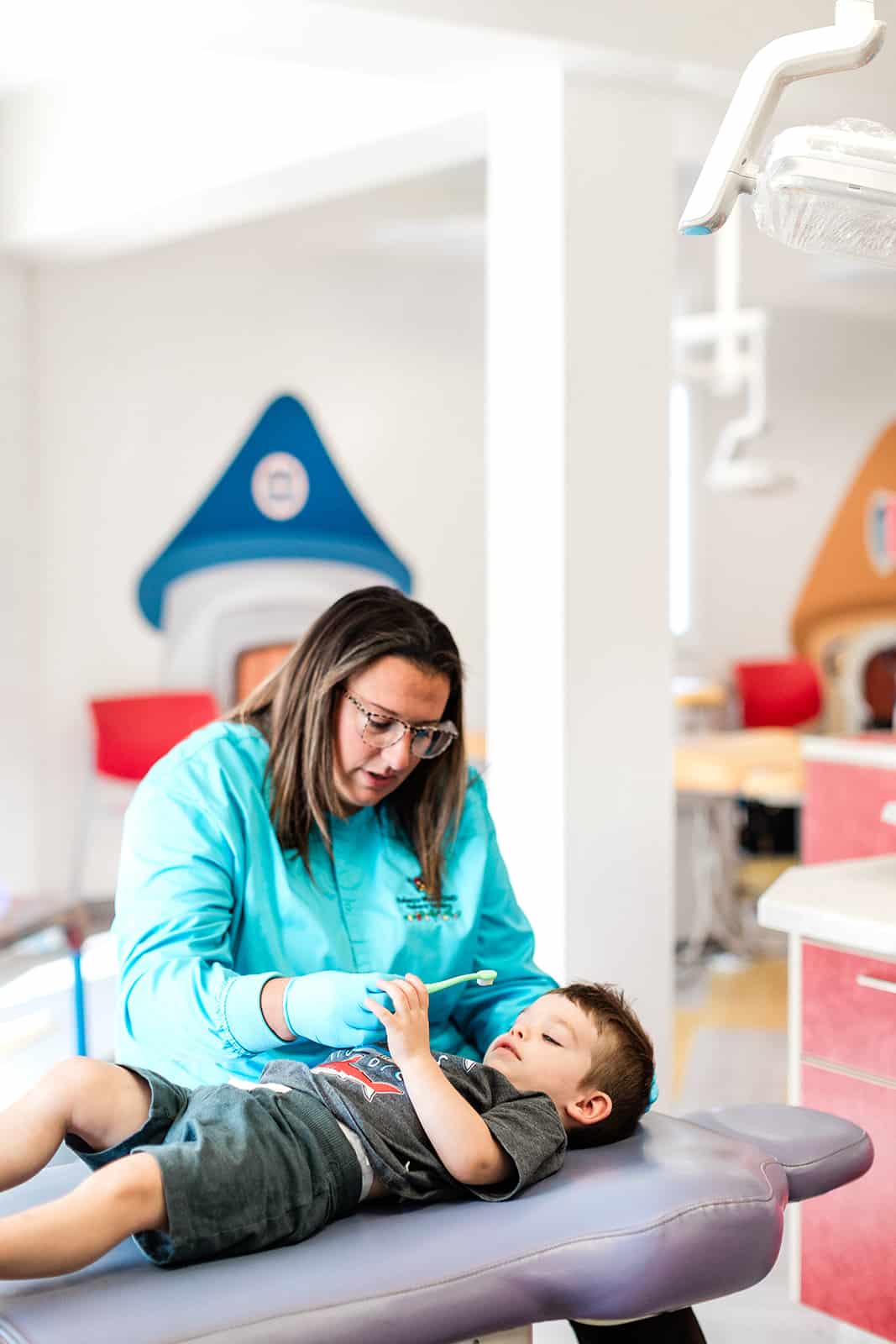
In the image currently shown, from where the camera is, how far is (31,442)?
537 cm

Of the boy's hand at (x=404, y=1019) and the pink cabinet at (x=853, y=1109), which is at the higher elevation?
the boy's hand at (x=404, y=1019)

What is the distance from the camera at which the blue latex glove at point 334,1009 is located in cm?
167

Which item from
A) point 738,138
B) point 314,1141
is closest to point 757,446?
point 738,138

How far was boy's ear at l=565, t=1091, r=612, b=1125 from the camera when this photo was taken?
5.82ft

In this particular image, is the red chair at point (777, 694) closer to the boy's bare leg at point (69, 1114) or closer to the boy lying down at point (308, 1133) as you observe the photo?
the boy lying down at point (308, 1133)

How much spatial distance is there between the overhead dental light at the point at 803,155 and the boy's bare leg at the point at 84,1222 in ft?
4.21

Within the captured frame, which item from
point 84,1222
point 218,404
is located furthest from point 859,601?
point 84,1222

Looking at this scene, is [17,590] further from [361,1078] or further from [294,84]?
[361,1078]

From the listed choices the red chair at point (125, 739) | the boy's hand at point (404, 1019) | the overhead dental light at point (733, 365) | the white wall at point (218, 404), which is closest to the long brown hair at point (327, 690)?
the boy's hand at point (404, 1019)

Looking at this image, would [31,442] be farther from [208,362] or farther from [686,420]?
[686,420]

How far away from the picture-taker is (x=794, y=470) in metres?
7.86

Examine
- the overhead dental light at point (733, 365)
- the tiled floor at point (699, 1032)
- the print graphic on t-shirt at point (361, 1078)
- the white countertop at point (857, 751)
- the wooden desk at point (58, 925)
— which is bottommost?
the tiled floor at point (699, 1032)

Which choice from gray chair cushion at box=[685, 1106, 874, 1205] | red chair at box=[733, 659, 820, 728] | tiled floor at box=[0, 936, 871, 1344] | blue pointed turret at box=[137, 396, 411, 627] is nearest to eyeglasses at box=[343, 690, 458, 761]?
gray chair cushion at box=[685, 1106, 874, 1205]

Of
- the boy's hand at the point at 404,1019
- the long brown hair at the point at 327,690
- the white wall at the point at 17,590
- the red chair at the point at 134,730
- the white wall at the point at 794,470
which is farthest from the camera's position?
the white wall at the point at 794,470
